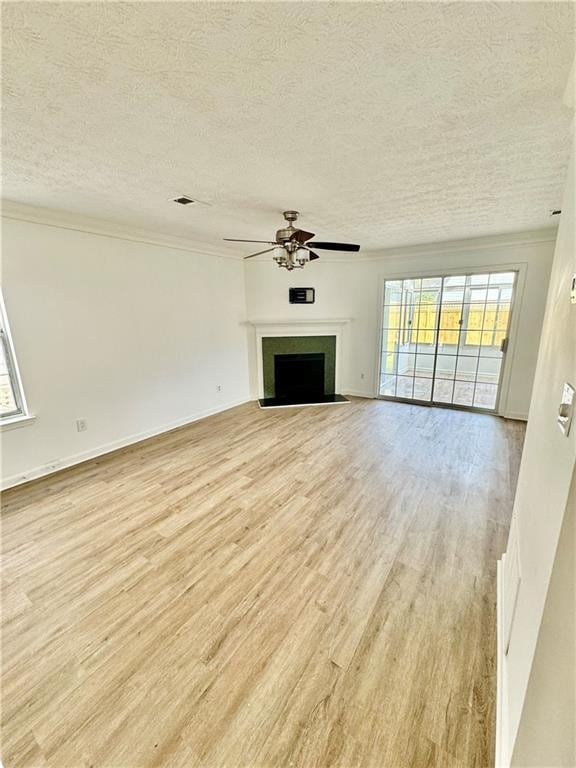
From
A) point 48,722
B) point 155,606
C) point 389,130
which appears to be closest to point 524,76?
point 389,130

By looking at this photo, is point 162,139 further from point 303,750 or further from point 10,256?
point 303,750

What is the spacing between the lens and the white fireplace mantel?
17.3 feet

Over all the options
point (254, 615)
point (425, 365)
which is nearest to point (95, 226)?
point (254, 615)

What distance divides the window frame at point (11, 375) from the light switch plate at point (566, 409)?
12.8 feet

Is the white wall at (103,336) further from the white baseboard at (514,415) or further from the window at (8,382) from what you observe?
the white baseboard at (514,415)

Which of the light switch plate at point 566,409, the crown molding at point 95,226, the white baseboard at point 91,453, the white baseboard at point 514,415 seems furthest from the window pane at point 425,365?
the light switch plate at point 566,409

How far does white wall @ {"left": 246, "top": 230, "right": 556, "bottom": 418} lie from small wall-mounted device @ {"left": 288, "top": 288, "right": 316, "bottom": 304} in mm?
86

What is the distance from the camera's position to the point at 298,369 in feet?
18.1

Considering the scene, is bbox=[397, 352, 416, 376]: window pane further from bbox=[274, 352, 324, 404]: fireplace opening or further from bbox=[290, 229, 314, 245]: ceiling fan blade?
bbox=[290, 229, 314, 245]: ceiling fan blade

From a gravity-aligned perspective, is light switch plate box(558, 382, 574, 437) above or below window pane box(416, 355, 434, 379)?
above

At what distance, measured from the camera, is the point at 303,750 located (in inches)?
43.9

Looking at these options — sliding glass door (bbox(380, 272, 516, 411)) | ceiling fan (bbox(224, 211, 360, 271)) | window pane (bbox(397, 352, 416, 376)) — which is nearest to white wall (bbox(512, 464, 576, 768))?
ceiling fan (bbox(224, 211, 360, 271))

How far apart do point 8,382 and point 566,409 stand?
13.1ft

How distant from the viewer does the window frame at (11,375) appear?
277 cm
